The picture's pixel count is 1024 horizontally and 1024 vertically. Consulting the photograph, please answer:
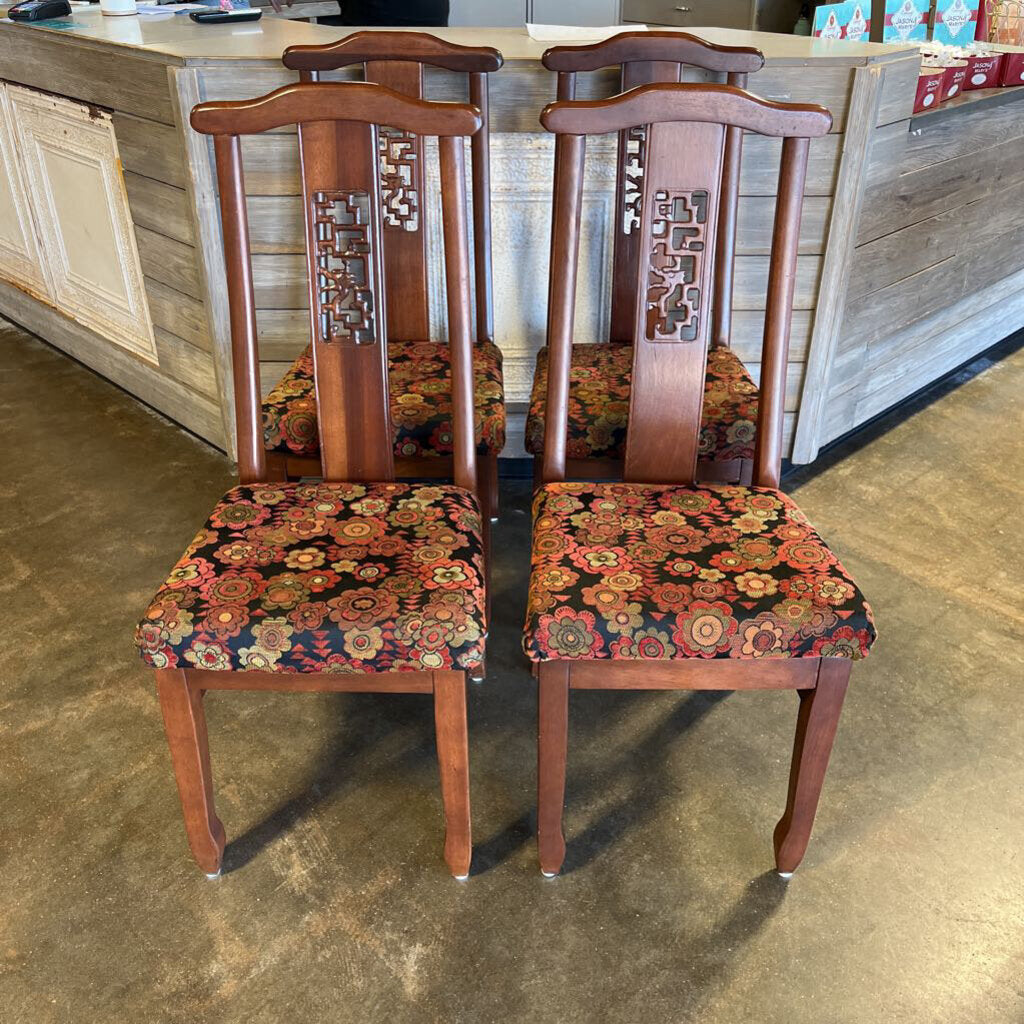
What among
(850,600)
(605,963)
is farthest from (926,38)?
(605,963)

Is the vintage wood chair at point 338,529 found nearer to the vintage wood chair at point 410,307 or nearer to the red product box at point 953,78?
the vintage wood chair at point 410,307

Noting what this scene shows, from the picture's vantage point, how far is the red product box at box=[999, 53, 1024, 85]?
271cm

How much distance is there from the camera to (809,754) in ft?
4.49

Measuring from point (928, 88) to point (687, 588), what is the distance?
174 centimetres

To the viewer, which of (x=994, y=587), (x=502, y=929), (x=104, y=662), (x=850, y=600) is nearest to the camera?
(x=850, y=600)

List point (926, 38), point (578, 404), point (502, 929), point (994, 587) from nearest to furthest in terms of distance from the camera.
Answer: point (502, 929), point (578, 404), point (994, 587), point (926, 38)

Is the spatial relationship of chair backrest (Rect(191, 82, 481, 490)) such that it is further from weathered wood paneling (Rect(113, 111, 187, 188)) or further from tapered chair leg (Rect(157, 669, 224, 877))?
weathered wood paneling (Rect(113, 111, 187, 188))

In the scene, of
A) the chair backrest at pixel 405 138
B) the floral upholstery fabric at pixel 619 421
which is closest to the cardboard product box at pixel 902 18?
the chair backrest at pixel 405 138

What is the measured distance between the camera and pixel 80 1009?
4.25ft

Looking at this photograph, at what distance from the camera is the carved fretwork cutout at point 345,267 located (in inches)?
56.9

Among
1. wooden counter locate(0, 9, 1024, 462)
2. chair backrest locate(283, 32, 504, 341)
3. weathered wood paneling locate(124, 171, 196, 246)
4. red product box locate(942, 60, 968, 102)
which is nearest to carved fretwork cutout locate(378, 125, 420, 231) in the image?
chair backrest locate(283, 32, 504, 341)

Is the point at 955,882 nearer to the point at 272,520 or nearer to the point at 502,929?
the point at 502,929

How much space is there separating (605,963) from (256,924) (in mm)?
507

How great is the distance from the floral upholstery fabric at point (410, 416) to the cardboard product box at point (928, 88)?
1.35m
